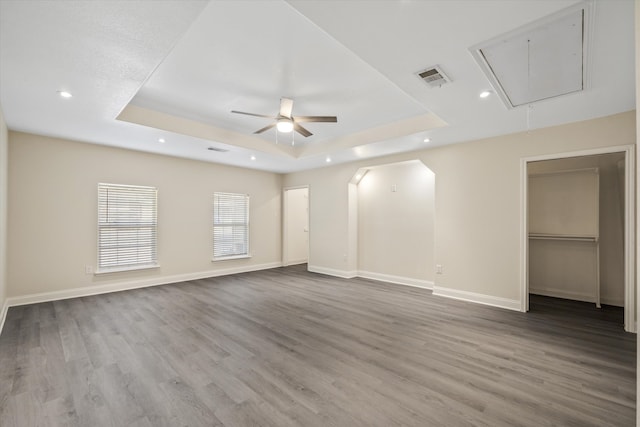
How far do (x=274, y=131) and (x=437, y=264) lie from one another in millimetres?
3669

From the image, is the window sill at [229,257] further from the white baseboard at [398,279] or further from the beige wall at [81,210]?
the white baseboard at [398,279]

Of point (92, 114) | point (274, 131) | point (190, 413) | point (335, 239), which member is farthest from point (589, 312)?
point (92, 114)

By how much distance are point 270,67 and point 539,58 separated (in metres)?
2.33

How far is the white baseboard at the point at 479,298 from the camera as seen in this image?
13.5 ft

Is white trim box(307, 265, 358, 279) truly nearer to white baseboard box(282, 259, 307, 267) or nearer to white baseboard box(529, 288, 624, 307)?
white baseboard box(282, 259, 307, 267)

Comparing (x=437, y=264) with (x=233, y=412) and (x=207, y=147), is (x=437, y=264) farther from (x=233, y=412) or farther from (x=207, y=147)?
(x=207, y=147)

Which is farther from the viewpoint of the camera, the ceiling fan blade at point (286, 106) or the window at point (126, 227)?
the window at point (126, 227)

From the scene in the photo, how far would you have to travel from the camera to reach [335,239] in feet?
21.8

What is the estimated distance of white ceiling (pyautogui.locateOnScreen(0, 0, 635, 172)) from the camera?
1.79m

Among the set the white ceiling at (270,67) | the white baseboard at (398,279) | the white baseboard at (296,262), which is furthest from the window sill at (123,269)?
the white baseboard at (398,279)

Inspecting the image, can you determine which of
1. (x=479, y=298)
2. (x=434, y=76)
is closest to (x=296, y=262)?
(x=479, y=298)

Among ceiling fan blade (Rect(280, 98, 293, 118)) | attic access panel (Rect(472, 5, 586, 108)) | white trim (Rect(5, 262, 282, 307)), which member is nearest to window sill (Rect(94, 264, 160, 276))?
white trim (Rect(5, 262, 282, 307))

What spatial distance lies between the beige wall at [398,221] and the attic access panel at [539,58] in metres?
2.79

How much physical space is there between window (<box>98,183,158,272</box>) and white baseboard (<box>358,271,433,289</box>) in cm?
444
